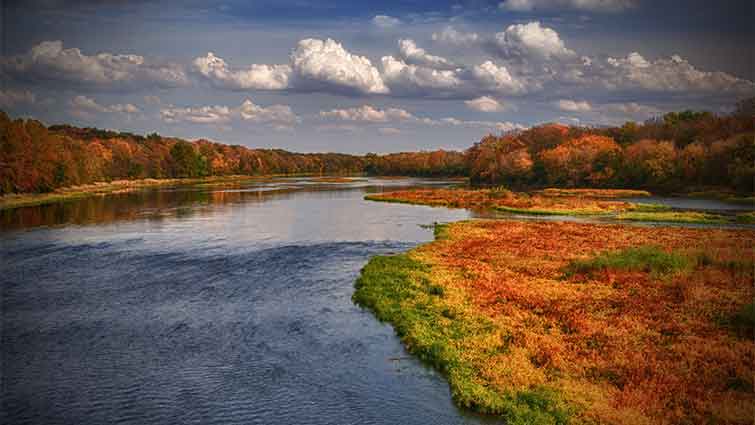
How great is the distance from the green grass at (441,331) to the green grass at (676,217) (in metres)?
Answer: 40.2

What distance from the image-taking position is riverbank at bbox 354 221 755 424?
47.7ft

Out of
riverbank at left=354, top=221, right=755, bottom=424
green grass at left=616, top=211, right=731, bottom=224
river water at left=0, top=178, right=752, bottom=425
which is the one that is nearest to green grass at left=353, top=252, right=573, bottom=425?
riverbank at left=354, top=221, right=755, bottom=424

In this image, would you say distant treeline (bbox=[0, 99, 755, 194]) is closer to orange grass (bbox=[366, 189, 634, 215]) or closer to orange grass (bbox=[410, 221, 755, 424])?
orange grass (bbox=[366, 189, 634, 215])

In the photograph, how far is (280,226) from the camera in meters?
57.5

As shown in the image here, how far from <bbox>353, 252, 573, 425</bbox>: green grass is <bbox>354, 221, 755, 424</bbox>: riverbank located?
58mm

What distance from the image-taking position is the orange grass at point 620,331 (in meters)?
14.3

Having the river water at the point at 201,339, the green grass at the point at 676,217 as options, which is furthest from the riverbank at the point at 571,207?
the river water at the point at 201,339

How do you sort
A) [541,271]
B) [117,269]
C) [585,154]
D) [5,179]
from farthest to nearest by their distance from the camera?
1. [585,154]
2. [5,179]
3. [117,269]
4. [541,271]

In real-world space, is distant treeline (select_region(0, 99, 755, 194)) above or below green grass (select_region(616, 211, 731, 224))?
above

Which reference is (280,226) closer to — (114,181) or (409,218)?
(409,218)

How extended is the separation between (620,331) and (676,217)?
49.9 m

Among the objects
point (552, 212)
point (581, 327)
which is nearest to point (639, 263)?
point (581, 327)

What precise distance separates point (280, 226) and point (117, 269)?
24.0 meters

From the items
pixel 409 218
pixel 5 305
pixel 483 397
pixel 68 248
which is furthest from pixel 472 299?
pixel 409 218
